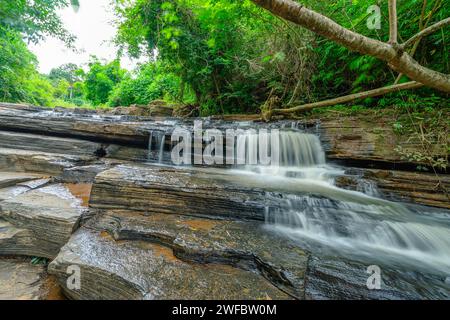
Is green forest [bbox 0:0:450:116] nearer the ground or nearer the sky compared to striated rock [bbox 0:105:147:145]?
nearer the sky

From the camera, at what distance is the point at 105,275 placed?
1.60m

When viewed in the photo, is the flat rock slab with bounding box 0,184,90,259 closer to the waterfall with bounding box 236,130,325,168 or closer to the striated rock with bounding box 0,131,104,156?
the striated rock with bounding box 0,131,104,156

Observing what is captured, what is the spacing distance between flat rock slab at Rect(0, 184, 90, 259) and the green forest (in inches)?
223

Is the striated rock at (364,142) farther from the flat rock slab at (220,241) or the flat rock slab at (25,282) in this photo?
the flat rock slab at (25,282)

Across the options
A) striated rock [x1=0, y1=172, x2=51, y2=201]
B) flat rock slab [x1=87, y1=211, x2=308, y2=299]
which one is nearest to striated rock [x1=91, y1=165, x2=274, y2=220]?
flat rock slab [x1=87, y1=211, x2=308, y2=299]

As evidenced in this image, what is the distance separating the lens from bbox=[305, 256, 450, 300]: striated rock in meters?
Result: 1.53

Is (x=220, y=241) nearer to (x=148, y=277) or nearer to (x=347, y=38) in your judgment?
(x=148, y=277)

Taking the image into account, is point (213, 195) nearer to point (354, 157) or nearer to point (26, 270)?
point (26, 270)

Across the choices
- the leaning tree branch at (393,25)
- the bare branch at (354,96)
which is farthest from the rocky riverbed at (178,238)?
the leaning tree branch at (393,25)

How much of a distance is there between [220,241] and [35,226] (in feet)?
7.12

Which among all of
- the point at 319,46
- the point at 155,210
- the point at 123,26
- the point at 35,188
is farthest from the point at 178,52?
the point at 155,210

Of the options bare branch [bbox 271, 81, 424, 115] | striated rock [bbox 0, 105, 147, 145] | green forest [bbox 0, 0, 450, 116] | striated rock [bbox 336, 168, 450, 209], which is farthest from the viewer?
striated rock [bbox 0, 105, 147, 145]

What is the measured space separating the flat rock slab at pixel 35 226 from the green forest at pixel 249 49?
5659 millimetres
